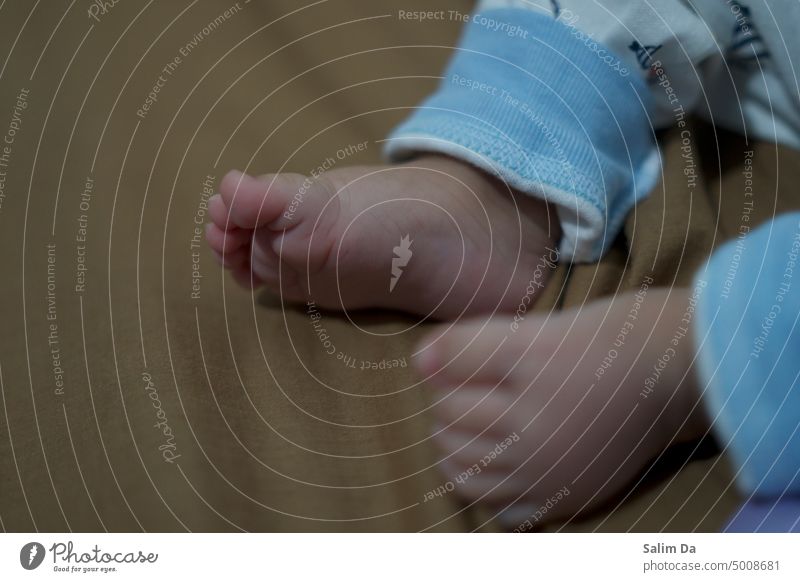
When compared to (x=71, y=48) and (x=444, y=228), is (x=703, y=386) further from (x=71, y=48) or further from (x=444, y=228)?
(x=71, y=48)

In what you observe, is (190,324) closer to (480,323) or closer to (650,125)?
(480,323)

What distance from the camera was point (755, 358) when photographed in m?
0.33

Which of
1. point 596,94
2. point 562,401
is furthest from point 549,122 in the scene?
point 562,401

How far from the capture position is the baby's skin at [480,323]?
1.00 ft

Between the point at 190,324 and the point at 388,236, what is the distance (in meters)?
0.09

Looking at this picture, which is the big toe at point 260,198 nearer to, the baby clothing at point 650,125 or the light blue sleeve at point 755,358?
the baby clothing at point 650,125

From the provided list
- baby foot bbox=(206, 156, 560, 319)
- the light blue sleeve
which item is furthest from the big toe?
the light blue sleeve

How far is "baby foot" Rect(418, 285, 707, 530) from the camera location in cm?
31

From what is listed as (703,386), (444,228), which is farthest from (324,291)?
(703,386)

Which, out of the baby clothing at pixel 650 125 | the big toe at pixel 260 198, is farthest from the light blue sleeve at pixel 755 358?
the big toe at pixel 260 198

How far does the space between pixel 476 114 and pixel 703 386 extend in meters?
0.17

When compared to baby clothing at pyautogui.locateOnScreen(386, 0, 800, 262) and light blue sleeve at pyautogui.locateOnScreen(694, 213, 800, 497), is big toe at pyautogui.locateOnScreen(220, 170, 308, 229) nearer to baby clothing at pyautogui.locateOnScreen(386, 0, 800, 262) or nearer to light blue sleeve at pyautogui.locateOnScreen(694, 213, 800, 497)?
baby clothing at pyautogui.locateOnScreen(386, 0, 800, 262)

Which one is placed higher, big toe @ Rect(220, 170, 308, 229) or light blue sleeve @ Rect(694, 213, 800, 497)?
big toe @ Rect(220, 170, 308, 229)

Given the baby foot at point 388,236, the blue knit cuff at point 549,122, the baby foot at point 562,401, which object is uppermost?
the blue knit cuff at point 549,122
